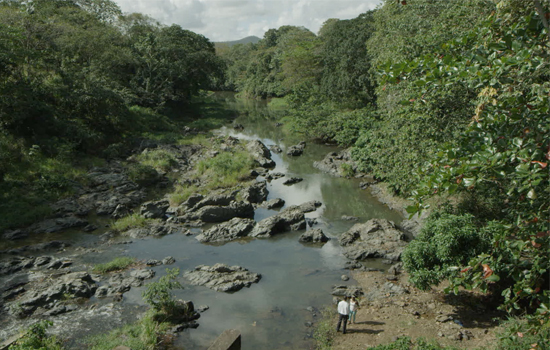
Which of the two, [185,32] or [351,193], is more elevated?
[185,32]

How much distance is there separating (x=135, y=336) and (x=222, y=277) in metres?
4.45

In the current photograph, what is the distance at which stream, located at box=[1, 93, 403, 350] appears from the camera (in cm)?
1277

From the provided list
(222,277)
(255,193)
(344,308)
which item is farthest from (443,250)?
(255,193)

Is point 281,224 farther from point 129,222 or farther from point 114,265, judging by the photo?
point 114,265

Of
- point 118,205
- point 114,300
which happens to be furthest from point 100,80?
point 114,300

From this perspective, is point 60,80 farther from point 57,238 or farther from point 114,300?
point 114,300

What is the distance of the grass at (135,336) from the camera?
1135cm

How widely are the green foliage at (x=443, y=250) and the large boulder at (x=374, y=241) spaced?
158 inches

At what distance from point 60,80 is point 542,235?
35.3 metres

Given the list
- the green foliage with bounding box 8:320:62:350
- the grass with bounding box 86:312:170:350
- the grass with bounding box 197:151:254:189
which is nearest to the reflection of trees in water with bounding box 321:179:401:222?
the grass with bounding box 197:151:254:189

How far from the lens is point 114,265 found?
16.7m

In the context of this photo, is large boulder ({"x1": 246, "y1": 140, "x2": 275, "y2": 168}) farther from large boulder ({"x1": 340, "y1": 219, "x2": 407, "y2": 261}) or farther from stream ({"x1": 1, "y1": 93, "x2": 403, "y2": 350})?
large boulder ({"x1": 340, "y1": 219, "x2": 407, "y2": 261})

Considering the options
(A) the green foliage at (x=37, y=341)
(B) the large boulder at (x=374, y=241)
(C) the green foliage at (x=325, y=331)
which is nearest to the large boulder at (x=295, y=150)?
(B) the large boulder at (x=374, y=241)

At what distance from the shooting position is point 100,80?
36.7 metres
